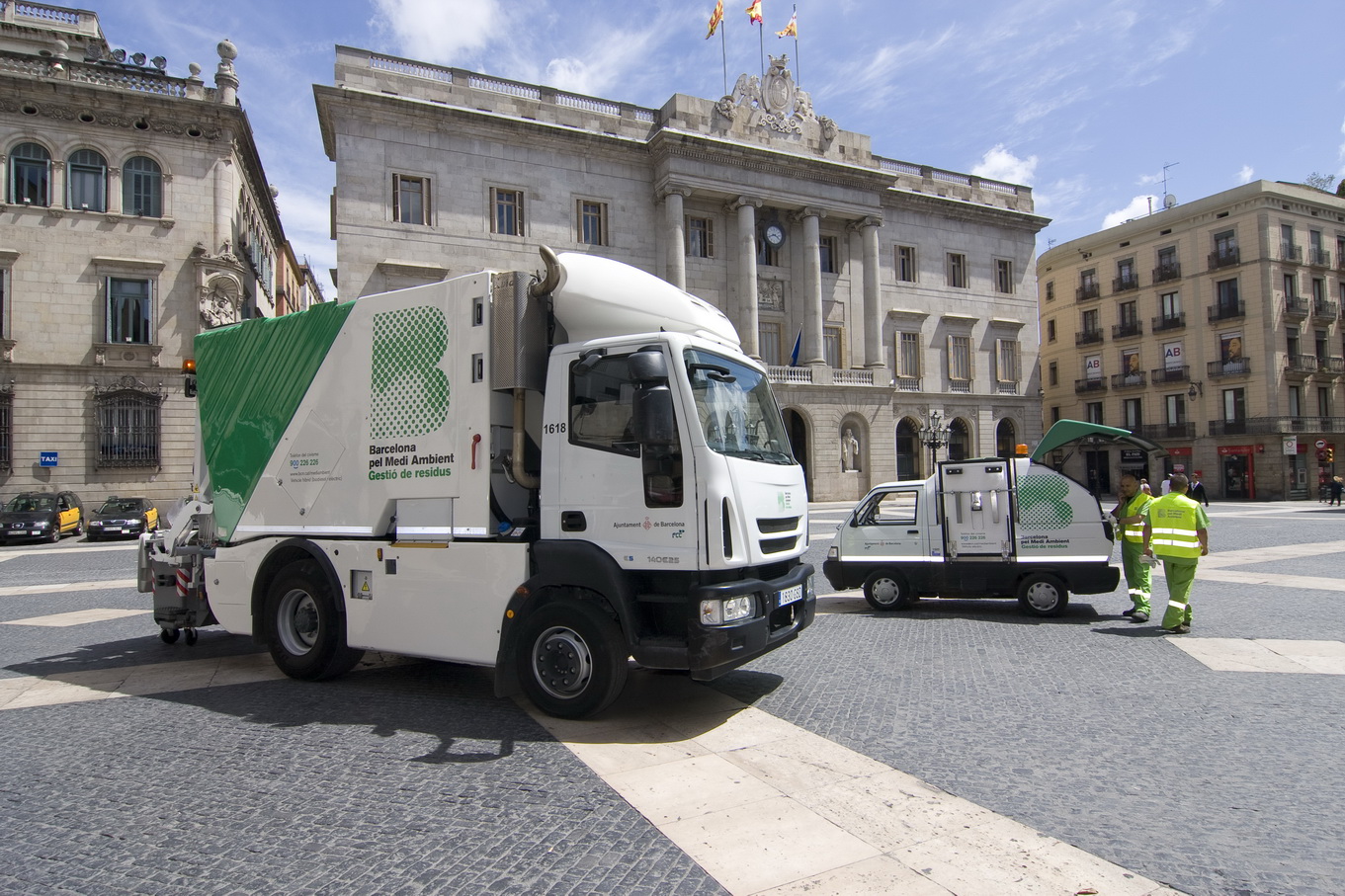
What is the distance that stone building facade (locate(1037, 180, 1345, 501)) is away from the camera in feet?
148

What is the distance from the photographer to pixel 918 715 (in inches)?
233

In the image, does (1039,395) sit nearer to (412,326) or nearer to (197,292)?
(197,292)

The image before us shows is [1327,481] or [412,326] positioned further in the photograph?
[1327,481]

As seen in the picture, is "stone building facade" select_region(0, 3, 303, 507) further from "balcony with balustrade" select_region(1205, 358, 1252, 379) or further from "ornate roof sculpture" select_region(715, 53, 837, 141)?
"balcony with balustrade" select_region(1205, 358, 1252, 379)

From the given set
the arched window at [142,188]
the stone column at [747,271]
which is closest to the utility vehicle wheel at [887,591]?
the stone column at [747,271]

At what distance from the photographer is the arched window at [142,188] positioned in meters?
29.3

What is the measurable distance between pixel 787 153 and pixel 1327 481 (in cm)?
3556

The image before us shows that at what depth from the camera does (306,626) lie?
7102mm

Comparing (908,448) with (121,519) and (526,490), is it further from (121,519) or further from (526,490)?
(526,490)

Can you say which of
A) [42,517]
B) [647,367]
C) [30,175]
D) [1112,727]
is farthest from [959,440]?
[30,175]

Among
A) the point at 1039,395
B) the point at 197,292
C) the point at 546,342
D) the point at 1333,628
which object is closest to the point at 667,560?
the point at 546,342

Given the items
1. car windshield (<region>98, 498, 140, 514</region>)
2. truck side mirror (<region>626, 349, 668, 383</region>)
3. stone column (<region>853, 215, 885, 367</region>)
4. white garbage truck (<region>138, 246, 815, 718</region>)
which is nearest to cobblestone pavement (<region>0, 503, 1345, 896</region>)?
white garbage truck (<region>138, 246, 815, 718</region>)

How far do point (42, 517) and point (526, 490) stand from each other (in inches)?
1004

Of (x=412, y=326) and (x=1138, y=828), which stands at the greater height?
(x=412, y=326)
